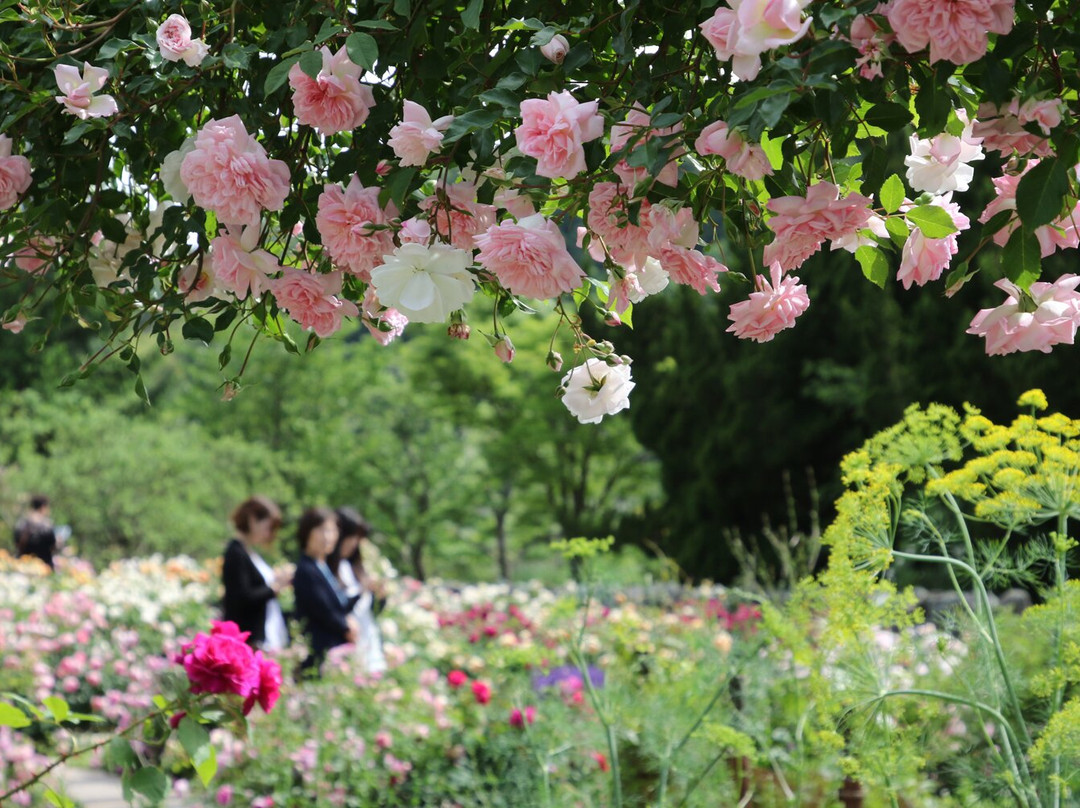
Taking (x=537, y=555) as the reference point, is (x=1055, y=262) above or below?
above

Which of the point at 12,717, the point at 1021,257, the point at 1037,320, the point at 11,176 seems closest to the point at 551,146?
the point at 1021,257

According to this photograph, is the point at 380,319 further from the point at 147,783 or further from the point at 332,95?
the point at 147,783

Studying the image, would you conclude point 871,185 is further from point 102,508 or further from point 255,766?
point 102,508

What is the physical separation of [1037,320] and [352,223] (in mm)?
795

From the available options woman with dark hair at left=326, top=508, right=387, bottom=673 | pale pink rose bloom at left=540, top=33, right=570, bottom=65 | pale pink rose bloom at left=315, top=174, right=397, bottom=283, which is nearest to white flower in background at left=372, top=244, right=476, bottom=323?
pale pink rose bloom at left=315, top=174, right=397, bottom=283

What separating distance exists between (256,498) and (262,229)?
4357 mm

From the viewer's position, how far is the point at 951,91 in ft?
3.83

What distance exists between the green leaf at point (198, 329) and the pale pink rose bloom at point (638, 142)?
0.71m

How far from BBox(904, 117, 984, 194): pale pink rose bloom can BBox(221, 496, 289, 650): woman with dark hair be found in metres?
4.55

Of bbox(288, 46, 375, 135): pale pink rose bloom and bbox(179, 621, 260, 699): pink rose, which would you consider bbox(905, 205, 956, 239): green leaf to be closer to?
bbox(288, 46, 375, 135): pale pink rose bloom

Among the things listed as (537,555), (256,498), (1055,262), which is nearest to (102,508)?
(537,555)

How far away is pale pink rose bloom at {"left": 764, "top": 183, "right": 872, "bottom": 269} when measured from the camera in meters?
1.09

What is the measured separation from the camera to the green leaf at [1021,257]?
1080 millimetres

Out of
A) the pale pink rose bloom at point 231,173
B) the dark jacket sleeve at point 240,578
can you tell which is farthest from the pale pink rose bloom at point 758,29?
the dark jacket sleeve at point 240,578
